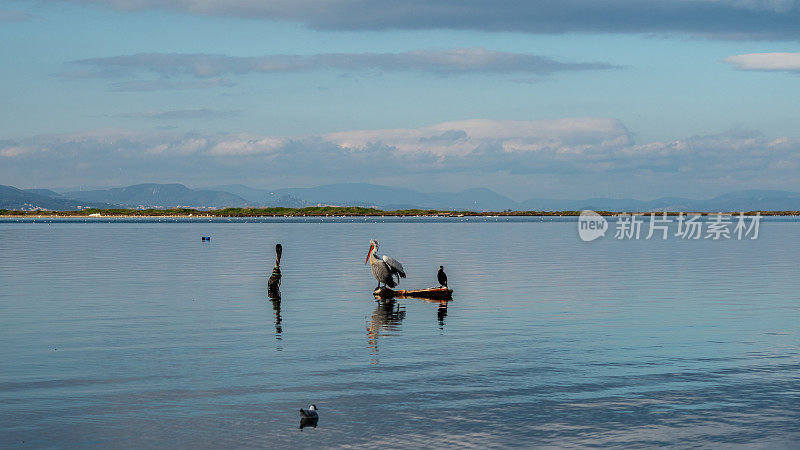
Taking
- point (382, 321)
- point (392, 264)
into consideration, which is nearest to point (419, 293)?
point (392, 264)

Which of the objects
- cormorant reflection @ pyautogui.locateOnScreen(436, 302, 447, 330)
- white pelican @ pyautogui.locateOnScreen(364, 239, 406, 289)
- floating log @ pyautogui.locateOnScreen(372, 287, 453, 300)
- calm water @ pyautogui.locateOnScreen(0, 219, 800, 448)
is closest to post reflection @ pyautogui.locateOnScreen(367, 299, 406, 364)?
calm water @ pyautogui.locateOnScreen(0, 219, 800, 448)

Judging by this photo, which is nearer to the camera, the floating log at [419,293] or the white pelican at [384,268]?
the floating log at [419,293]

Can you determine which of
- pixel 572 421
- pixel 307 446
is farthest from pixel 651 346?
pixel 307 446

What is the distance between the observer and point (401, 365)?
21.8 metres

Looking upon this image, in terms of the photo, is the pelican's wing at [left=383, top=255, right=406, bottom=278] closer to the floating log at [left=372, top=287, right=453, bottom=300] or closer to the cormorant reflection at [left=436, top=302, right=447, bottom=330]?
the floating log at [left=372, top=287, right=453, bottom=300]

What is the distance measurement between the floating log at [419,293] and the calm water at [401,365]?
63 cm

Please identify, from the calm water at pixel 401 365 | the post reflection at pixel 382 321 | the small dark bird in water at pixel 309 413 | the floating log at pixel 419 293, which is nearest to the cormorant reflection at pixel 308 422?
the small dark bird in water at pixel 309 413

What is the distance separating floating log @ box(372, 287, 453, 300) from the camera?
3741cm

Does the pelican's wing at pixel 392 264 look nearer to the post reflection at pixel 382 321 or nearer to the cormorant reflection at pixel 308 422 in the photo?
the post reflection at pixel 382 321

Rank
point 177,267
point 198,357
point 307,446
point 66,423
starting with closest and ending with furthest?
point 307,446 < point 66,423 < point 198,357 < point 177,267

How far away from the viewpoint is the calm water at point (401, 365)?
15461 mm

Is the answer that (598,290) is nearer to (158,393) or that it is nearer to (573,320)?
(573,320)

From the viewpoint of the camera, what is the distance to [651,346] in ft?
81.0

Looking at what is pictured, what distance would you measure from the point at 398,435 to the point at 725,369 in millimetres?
10394
